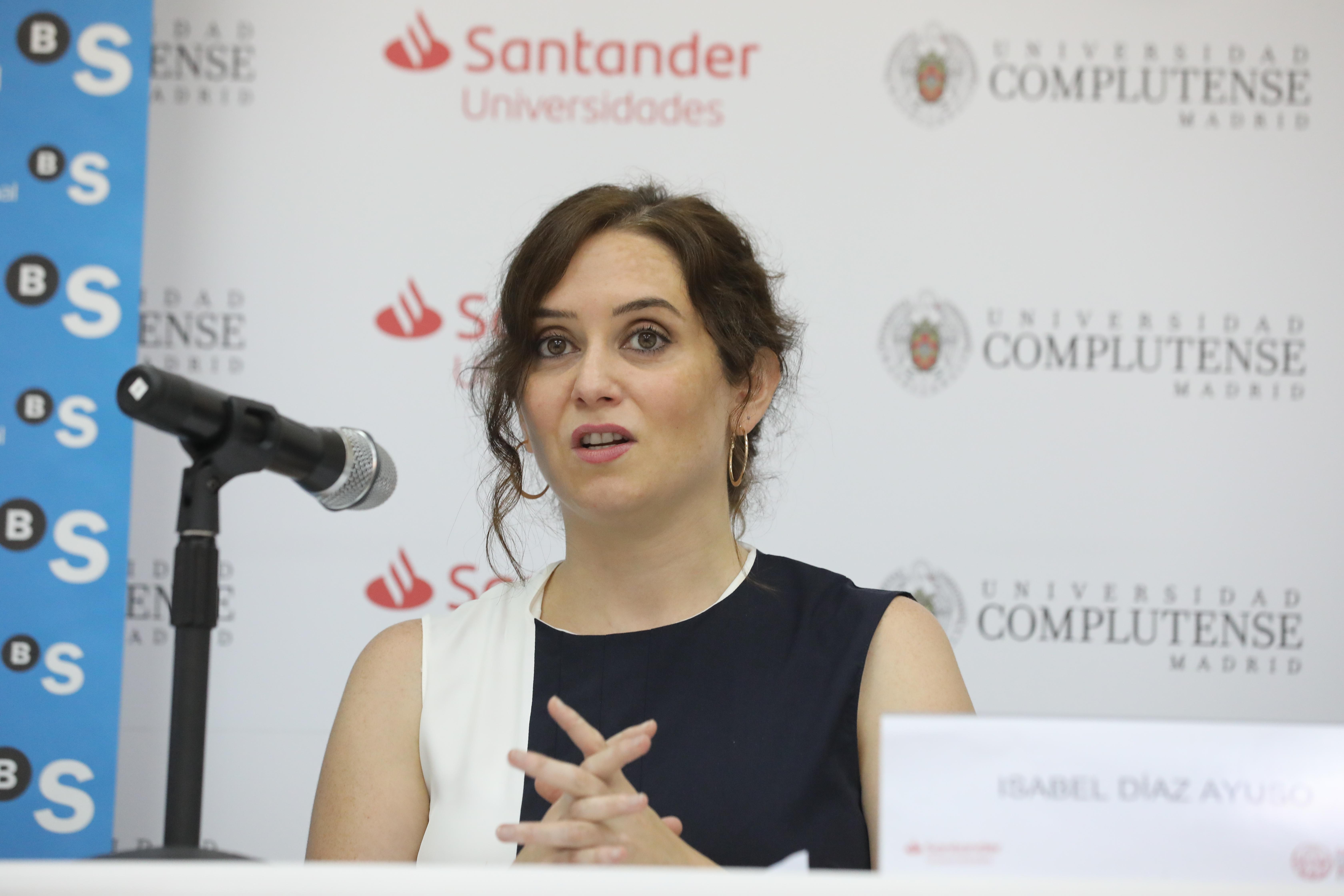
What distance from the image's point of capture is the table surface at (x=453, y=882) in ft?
1.89

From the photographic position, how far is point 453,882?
0.58 meters

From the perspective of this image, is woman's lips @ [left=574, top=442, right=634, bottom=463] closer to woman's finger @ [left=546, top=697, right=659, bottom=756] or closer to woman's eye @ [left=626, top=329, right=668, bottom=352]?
woman's eye @ [left=626, top=329, right=668, bottom=352]

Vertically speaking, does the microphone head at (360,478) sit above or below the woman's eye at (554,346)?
below

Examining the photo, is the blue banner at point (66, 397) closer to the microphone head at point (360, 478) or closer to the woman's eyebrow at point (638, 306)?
the woman's eyebrow at point (638, 306)

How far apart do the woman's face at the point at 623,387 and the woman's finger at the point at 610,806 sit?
0.38 meters

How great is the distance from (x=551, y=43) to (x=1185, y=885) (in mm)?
2139

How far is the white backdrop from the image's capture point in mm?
2309

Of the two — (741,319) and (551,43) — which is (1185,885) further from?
(551,43)

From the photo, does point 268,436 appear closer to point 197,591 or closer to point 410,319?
point 197,591

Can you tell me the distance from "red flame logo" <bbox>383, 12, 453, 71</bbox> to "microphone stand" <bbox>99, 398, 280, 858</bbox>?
5.67 ft

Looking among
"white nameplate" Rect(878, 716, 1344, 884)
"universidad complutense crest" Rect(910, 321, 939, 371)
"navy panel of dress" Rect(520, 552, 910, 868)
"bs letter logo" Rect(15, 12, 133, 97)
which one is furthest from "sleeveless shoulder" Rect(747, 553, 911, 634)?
"bs letter logo" Rect(15, 12, 133, 97)

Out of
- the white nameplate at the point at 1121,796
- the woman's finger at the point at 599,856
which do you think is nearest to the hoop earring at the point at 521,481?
the woman's finger at the point at 599,856

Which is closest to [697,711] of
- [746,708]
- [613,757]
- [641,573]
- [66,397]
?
[746,708]

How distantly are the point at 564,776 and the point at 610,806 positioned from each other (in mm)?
52
